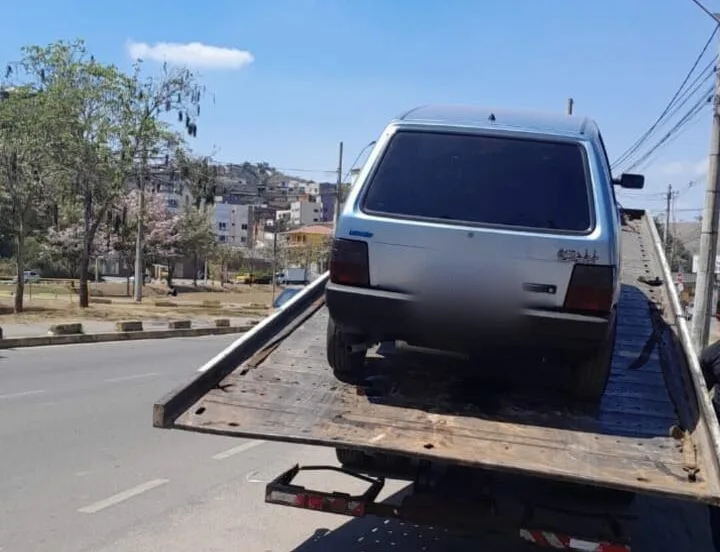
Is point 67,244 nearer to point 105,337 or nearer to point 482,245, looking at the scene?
point 105,337

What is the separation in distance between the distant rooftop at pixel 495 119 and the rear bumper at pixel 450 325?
45.9 inches

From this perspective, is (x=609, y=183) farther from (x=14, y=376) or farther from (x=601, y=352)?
(x=14, y=376)

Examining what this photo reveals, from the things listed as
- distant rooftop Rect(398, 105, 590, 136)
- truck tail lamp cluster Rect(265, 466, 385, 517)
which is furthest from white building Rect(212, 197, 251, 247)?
truck tail lamp cluster Rect(265, 466, 385, 517)

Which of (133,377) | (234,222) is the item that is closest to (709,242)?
(133,377)

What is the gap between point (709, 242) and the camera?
16.6m

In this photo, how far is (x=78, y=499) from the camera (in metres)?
6.40

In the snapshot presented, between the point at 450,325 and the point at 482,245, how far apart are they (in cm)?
46

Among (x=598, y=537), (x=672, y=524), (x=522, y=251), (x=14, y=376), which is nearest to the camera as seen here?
(x=598, y=537)

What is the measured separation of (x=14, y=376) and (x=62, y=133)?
14.9m

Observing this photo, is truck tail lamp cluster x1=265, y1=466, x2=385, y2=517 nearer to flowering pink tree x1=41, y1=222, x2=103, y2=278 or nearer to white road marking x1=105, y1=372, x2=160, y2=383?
white road marking x1=105, y1=372, x2=160, y2=383

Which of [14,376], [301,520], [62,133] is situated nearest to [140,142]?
[62,133]

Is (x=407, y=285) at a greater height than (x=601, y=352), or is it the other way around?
(x=407, y=285)

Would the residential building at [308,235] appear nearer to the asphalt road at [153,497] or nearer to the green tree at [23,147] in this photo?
the green tree at [23,147]

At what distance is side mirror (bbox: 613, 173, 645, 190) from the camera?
789cm
